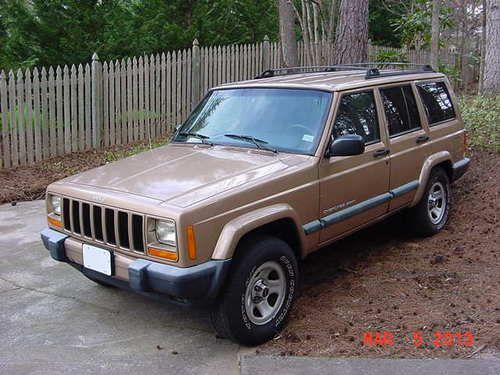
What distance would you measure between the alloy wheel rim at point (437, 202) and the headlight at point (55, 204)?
153 inches

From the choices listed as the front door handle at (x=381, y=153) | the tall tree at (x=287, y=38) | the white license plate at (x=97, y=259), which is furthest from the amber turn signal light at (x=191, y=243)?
the tall tree at (x=287, y=38)

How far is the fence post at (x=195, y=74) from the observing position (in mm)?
12070

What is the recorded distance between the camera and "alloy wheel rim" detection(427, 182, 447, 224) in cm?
646

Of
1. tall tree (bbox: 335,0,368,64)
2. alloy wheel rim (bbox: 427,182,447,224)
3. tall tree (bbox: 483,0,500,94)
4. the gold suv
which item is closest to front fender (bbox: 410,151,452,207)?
the gold suv

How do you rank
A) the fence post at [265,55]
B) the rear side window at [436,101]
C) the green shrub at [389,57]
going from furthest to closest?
1. the green shrub at [389,57]
2. the fence post at [265,55]
3. the rear side window at [436,101]

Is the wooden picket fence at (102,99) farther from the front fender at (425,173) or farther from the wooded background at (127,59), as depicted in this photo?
the front fender at (425,173)

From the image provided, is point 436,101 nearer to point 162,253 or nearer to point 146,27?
point 162,253

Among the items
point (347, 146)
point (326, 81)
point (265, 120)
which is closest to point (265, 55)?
point (326, 81)

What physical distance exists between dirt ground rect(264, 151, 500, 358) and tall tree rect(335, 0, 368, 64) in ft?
13.2

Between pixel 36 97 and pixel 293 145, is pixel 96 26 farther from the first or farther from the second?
pixel 293 145

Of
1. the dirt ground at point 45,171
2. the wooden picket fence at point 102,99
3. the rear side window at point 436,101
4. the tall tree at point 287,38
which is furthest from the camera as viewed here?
the tall tree at point 287,38

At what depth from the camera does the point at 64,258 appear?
4.52 m

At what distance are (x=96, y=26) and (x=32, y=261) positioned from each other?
24.3 ft

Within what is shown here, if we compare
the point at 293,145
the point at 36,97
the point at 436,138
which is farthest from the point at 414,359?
the point at 36,97
